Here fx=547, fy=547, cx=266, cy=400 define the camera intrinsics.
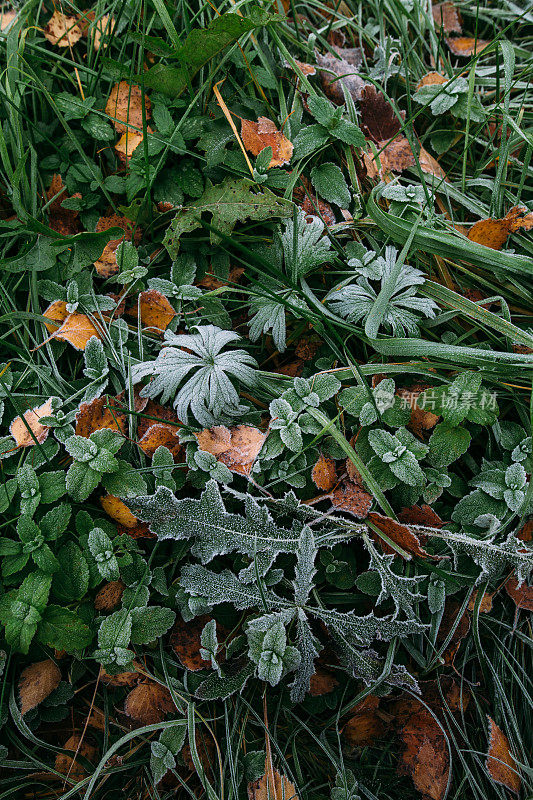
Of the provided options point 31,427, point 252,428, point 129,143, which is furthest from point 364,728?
point 129,143

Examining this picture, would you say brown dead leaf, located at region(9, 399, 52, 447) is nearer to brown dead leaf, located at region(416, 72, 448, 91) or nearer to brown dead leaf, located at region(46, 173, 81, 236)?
brown dead leaf, located at region(46, 173, 81, 236)

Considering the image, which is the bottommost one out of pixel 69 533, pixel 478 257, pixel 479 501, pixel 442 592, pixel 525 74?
pixel 442 592

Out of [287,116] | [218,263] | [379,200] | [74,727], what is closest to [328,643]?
[74,727]

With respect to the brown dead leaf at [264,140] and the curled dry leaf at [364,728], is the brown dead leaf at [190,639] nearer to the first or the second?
the curled dry leaf at [364,728]

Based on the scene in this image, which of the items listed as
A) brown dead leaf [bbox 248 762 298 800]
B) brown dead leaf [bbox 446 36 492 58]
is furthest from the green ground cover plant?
brown dead leaf [bbox 446 36 492 58]

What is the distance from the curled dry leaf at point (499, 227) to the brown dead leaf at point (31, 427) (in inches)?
62.0

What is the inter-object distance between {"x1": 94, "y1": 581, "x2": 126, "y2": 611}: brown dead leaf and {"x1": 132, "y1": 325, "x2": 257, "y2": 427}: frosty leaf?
0.56 meters

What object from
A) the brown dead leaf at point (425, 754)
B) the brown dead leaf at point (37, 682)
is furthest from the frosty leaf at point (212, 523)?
the brown dead leaf at point (425, 754)

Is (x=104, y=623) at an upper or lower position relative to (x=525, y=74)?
lower

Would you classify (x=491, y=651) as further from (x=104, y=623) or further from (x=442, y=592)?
(x=104, y=623)

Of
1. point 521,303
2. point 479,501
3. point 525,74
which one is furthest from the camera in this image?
point 525,74

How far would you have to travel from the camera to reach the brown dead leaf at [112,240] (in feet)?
6.30

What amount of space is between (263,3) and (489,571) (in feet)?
6.97

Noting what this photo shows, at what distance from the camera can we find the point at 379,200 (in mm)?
2006
